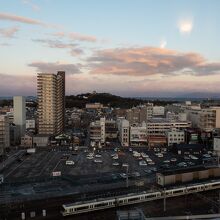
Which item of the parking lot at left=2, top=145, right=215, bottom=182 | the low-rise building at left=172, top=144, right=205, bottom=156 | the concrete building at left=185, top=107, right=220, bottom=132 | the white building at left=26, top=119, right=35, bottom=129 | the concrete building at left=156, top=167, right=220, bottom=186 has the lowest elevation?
the parking lot at left=2, top=145, right=215, bottom=182

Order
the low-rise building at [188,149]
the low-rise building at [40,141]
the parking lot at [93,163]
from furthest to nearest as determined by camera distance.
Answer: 1. the low-rise building at [40,141]
2. the low-rise building at [188,149]
3. the parking lot at [93,163]

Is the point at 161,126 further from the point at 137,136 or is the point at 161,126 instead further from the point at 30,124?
the point at 30,124

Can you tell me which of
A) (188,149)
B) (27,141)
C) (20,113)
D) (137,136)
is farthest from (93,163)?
(20,113)

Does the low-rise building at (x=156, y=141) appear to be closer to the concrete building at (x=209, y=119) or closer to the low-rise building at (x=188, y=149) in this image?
the low-rise building at (x=188, y=149)

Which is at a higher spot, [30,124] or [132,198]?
[30,124]

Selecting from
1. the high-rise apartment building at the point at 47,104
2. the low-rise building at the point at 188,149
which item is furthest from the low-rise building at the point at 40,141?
the low-rise building at the point at 188,149

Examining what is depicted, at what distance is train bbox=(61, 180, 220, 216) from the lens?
12.2 m

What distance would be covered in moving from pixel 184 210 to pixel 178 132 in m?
19.0

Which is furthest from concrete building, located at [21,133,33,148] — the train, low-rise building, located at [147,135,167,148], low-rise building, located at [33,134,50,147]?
the train

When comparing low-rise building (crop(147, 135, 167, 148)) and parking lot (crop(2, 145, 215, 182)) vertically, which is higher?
low-rise building (crop(147, 135, 167, 148))

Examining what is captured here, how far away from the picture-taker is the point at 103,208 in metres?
12.6

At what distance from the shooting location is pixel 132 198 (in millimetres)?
13281

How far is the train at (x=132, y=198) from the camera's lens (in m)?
12.2

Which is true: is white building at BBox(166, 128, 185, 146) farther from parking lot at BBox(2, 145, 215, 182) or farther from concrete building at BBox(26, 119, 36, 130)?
concrete building at BBox(26, 119, 36, 130)
